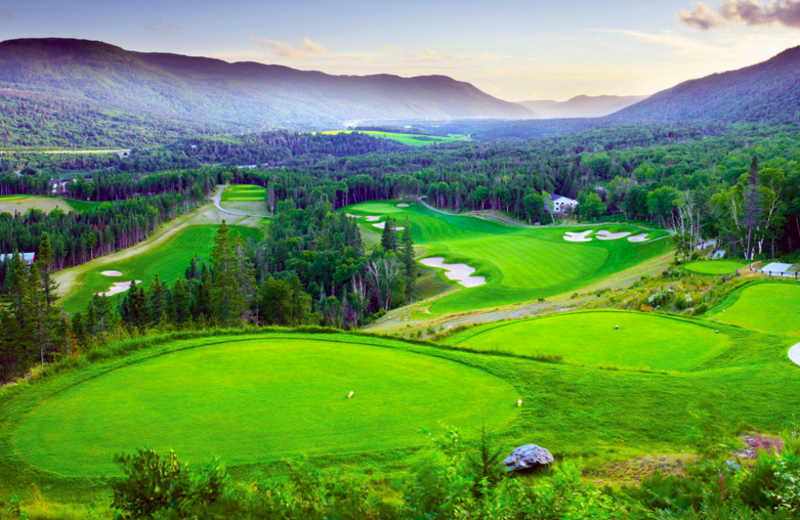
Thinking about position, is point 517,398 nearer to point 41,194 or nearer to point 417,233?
point 417,233

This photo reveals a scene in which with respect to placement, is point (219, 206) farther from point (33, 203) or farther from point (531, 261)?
point (531, 261)

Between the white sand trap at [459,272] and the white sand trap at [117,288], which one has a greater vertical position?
the white sand trap at [459,272]

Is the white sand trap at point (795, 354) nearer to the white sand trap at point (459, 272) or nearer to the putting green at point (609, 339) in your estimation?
the putting green at point (609, 339)

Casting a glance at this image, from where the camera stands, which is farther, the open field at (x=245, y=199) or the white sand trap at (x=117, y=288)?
the open field at (x=245, y=199)

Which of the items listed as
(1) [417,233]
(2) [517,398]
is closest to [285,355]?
(2) [517,398]

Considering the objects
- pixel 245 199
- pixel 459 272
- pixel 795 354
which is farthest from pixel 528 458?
pixel 245 199

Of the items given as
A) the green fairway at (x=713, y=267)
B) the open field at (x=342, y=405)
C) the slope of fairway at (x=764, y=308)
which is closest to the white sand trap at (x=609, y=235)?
the green fairway at (x=713, y=267)

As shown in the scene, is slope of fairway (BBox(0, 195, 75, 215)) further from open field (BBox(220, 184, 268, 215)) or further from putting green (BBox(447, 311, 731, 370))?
putting green (BBox(447, 311, 731, 370))

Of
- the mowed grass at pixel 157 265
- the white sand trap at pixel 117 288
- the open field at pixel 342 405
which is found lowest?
the white sand trap at pixel 117 288
